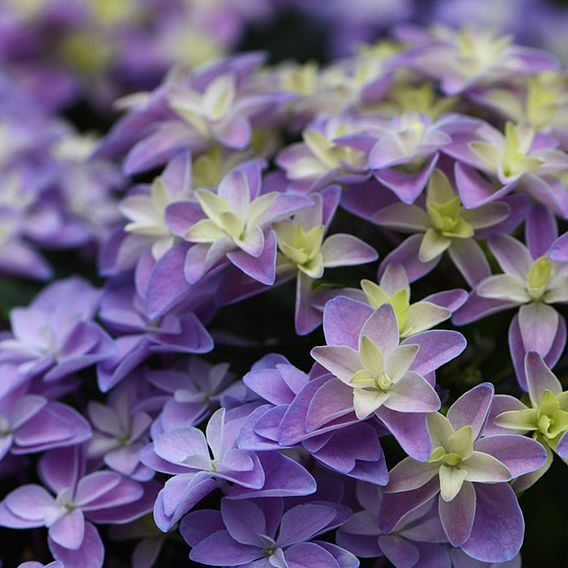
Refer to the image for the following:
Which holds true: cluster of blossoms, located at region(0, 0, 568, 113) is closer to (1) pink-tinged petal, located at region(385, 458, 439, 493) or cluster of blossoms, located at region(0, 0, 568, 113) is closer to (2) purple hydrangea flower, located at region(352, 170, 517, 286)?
(2) purple hydrangea flower, located at region(352, 170, 517, 286)

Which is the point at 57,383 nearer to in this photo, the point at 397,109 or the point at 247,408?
the point at 247,408

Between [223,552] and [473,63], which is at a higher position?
[473,63]

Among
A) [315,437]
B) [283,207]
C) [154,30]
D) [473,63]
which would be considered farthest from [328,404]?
[154,30]

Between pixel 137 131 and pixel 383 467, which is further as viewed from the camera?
pixel 137 131

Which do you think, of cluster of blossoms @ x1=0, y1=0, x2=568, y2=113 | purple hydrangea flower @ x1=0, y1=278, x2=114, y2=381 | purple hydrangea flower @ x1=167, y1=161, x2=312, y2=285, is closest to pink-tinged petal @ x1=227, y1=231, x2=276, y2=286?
purple hydrangea flower @ x1=167, y1=161, x2=312, y2=285

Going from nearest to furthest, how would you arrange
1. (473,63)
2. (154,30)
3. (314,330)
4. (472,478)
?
(472,478) → (314,330) → (473,63) → (154,30)

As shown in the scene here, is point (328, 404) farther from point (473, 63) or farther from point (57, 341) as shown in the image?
point (473, 63)

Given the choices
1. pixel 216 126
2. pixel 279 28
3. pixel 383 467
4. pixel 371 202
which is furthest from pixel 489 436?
pixel 279 28
